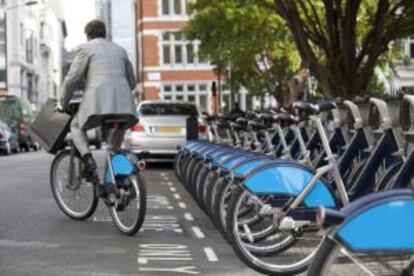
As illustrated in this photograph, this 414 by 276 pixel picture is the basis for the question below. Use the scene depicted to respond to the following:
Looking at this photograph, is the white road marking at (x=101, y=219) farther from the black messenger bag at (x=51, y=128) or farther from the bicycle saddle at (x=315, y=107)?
the bicycle saddle at (x=315, y=107)

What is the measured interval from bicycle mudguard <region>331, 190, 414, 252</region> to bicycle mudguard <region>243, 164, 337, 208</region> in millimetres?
2912

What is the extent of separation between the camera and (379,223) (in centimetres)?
382

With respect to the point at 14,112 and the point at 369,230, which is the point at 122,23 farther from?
the point at 369,230

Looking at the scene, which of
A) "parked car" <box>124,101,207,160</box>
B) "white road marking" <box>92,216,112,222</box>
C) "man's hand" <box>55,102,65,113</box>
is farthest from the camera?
"parked car" <box>124,101,207,160</box>

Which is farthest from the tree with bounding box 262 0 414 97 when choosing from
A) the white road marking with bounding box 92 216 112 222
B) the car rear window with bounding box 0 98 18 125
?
the car rear window with bounding box 0 98 18 125

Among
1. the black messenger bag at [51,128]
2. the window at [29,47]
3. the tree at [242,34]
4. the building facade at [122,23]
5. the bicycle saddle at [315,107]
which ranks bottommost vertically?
the black messenger bag at [51,128]

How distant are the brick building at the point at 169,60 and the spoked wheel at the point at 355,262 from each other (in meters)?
69.5

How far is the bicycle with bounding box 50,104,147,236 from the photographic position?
9.11m

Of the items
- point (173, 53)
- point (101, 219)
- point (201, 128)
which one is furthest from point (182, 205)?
point (173, 53)

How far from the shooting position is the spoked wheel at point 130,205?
898 cm

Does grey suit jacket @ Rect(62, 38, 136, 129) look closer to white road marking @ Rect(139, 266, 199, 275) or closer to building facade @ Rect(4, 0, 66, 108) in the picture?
white road marking @ Rect(139, 266, 199, 275)

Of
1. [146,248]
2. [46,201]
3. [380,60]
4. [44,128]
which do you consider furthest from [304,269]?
[380,60]

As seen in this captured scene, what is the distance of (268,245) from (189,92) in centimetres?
6735

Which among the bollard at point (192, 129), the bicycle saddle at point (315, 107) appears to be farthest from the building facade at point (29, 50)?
the bicycle saddle at point (315, 107)
